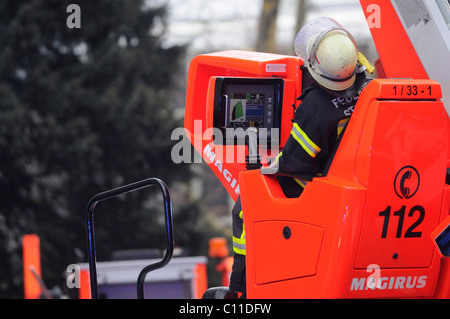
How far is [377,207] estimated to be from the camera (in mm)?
3436

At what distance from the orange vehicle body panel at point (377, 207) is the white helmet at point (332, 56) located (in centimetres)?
16

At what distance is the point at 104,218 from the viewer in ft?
41.3

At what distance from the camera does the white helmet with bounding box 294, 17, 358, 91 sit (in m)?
3.57

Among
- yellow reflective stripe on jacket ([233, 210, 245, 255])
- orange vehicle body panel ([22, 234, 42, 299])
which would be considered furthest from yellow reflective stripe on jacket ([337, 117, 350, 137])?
orange vehicle body panel ([22, 234, 42, 299])

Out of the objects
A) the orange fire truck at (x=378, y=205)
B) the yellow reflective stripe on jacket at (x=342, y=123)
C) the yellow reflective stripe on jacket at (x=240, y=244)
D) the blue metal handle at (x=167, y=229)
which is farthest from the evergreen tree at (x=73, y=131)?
the yellow reflective stripe on jacket at (x=342, y=123)

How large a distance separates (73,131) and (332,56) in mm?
8936

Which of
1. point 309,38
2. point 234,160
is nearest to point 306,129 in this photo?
point 309,38

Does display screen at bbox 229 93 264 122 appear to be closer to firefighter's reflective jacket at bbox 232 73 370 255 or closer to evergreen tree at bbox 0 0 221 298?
firefighter's reflective jacket at bbox 232 73 370 255

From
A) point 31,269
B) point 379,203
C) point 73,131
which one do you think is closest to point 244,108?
point 379,203

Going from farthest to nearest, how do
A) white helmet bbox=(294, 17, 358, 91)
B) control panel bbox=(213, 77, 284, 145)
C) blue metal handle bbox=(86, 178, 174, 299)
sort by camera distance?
control panel bbox=(213, 77, 284, 145) < blue metal handle bbox=(86, 178, 174, 299) < white helmet bbox=(294, 17, 358, 91)

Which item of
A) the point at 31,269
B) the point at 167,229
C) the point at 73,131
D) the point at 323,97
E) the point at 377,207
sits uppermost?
→ the point at 323,97

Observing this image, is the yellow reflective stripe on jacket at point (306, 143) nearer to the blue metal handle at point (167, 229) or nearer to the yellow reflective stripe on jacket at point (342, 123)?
the yellow reflective stripe on jacket at point (342, 123)

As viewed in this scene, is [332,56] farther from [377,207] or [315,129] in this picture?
[377,207]

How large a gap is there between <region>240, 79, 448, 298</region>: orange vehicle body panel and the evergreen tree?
8912 mm
